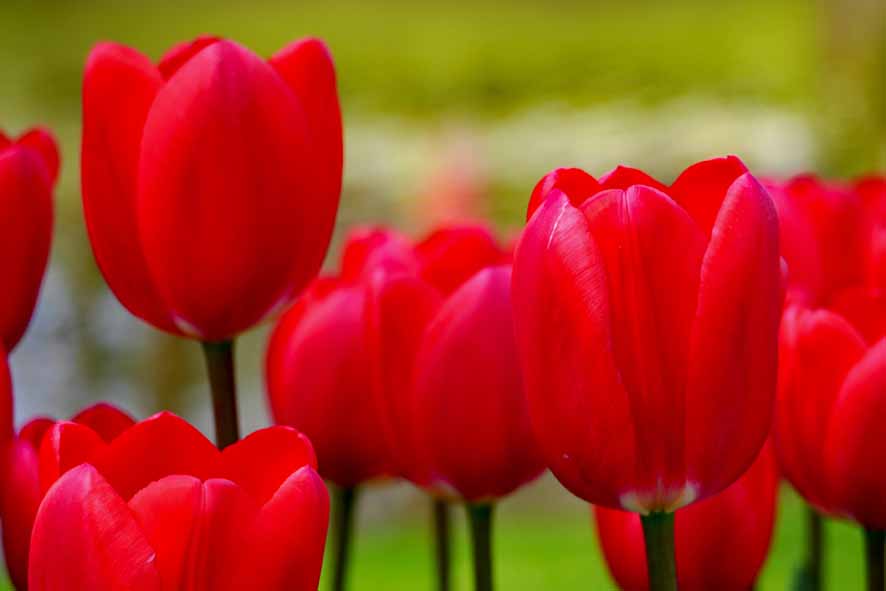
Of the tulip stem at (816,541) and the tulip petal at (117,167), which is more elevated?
the tulip petal at (117,167)

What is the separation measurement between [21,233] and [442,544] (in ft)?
0.62

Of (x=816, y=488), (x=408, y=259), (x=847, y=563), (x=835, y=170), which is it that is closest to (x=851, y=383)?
(x=816, y=488)

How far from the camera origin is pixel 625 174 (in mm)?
350

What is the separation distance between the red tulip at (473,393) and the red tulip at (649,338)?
0.06 meters

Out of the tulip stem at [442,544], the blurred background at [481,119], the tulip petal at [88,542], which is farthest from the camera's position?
the blurred background at [481,119]

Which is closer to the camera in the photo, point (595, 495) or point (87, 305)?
point (595, 495)

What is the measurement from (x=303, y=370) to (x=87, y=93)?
0.11 m

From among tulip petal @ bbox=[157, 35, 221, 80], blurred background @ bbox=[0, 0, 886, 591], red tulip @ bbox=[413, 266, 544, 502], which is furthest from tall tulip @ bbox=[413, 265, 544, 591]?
blurred background @ bbox=[0, 0, 886, 591]

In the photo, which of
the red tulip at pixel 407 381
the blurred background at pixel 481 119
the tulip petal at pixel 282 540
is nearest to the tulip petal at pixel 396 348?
the red tulip at pixel 407 381

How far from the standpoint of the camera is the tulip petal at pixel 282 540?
0.30 meters

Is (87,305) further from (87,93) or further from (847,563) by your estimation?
(87,93)

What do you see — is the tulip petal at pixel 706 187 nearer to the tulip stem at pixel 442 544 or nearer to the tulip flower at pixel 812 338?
the tulip flower at pixel 812 338

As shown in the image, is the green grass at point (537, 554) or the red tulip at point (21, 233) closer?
the red tulip at point (21, 233)

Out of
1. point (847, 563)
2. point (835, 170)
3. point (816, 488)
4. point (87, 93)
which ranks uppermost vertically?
point (87, 93)
